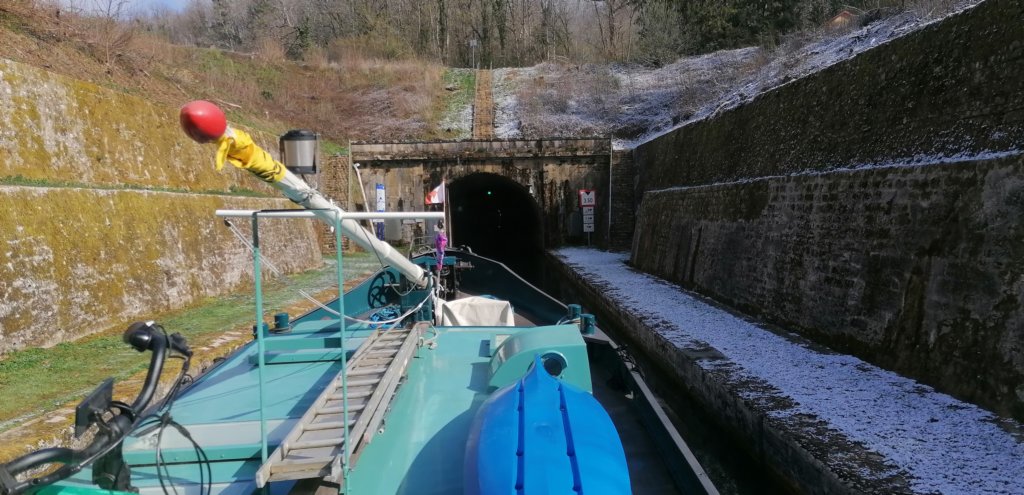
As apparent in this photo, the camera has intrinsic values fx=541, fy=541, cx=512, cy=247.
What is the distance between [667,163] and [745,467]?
12672 mm

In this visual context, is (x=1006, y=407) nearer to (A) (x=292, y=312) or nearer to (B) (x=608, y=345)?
(B) (x=608, y=345)

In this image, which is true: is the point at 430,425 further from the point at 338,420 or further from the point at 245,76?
the point at 245,76

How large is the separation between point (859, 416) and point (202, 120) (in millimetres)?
5272

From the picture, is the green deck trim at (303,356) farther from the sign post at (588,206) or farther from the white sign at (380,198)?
the sign post at (588,206)

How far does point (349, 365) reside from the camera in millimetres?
3732

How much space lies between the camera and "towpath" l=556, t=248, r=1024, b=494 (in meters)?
3.68

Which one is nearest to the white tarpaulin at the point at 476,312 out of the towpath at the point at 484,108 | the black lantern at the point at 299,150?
the black lantern at the point at 299,150

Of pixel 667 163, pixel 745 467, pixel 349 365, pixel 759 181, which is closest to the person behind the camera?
pixel 349 365

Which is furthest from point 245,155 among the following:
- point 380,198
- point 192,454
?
point 380,198

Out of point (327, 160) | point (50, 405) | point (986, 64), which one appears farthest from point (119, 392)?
point (327, 160)

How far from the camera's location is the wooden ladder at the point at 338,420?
246 centimetres

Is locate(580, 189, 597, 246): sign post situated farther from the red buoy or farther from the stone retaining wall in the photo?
the red buoy

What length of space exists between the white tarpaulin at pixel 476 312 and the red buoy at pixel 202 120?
14.8 feet

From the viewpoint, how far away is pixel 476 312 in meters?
6.71
